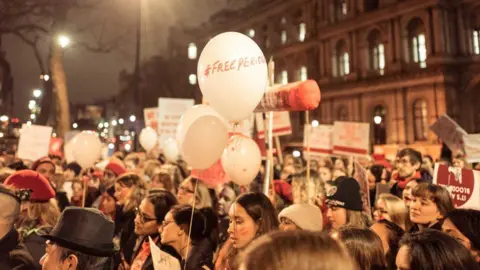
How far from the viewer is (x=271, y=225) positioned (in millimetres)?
3693

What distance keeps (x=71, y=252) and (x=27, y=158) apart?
9.11 m

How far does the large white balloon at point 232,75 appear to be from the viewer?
4.14 metres

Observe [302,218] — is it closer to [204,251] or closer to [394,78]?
[204,251]

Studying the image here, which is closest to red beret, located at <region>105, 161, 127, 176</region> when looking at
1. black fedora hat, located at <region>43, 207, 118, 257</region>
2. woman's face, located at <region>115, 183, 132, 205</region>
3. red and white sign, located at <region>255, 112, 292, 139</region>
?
woman's face, located at <region>115, 183, 132, 205</region>

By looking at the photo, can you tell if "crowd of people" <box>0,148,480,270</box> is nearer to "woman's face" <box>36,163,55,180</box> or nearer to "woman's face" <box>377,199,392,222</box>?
"woman's face" <box>377,199,392,222</box>

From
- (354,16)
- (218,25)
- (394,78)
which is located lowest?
(394,78)

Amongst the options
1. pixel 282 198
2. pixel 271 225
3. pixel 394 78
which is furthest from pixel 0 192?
pixel 394 78

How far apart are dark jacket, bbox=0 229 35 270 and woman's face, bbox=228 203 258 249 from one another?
61.0 inches

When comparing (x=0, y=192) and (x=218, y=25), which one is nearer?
(x=0, y=192)

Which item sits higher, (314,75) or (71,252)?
(314,75)

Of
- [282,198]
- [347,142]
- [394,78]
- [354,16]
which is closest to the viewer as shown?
[282,198]

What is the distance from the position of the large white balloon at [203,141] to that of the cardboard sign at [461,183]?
3.08 metres

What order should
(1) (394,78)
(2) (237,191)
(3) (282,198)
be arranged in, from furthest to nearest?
(1) (394,78) → (2) (237,191) → (3) (282,198)

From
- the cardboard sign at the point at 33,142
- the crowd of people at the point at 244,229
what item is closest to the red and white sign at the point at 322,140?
the crowd of people at the point at 244,229
